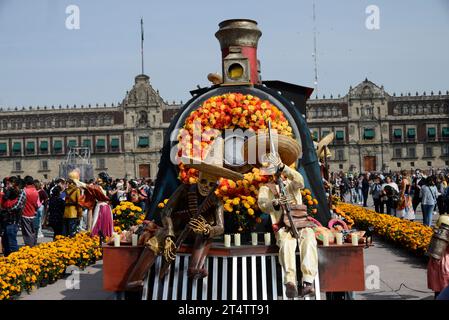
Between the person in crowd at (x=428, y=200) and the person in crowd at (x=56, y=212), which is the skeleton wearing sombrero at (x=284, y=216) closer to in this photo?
the person in crowd at (x=56, y=212)

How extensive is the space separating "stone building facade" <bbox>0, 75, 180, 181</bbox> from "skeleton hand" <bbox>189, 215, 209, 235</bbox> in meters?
63.6

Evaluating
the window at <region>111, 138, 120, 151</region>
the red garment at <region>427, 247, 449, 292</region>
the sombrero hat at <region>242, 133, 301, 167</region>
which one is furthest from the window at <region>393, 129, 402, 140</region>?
the sombrero hat at <region>242, 133, 301, 167</region>

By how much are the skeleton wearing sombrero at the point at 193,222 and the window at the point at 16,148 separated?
2824 inches

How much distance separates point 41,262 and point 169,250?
12.0 feet

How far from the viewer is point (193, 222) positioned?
19.2 ft

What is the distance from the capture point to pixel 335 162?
227 feet

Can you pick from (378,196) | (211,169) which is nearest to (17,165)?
(378,196)

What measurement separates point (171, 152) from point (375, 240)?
742 centimetres

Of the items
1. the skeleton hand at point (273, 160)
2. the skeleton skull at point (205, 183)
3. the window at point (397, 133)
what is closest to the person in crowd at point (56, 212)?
the skeleton skull at point (205, 183)

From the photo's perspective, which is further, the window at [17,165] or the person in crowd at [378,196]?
the window at [17,165]

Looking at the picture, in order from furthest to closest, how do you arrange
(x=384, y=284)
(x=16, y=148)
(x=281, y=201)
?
(x=16, y=148), (x=384, y=284), (x=281, y=201)

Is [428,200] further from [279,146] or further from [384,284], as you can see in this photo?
[279,146]

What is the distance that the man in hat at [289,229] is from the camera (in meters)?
5.55
